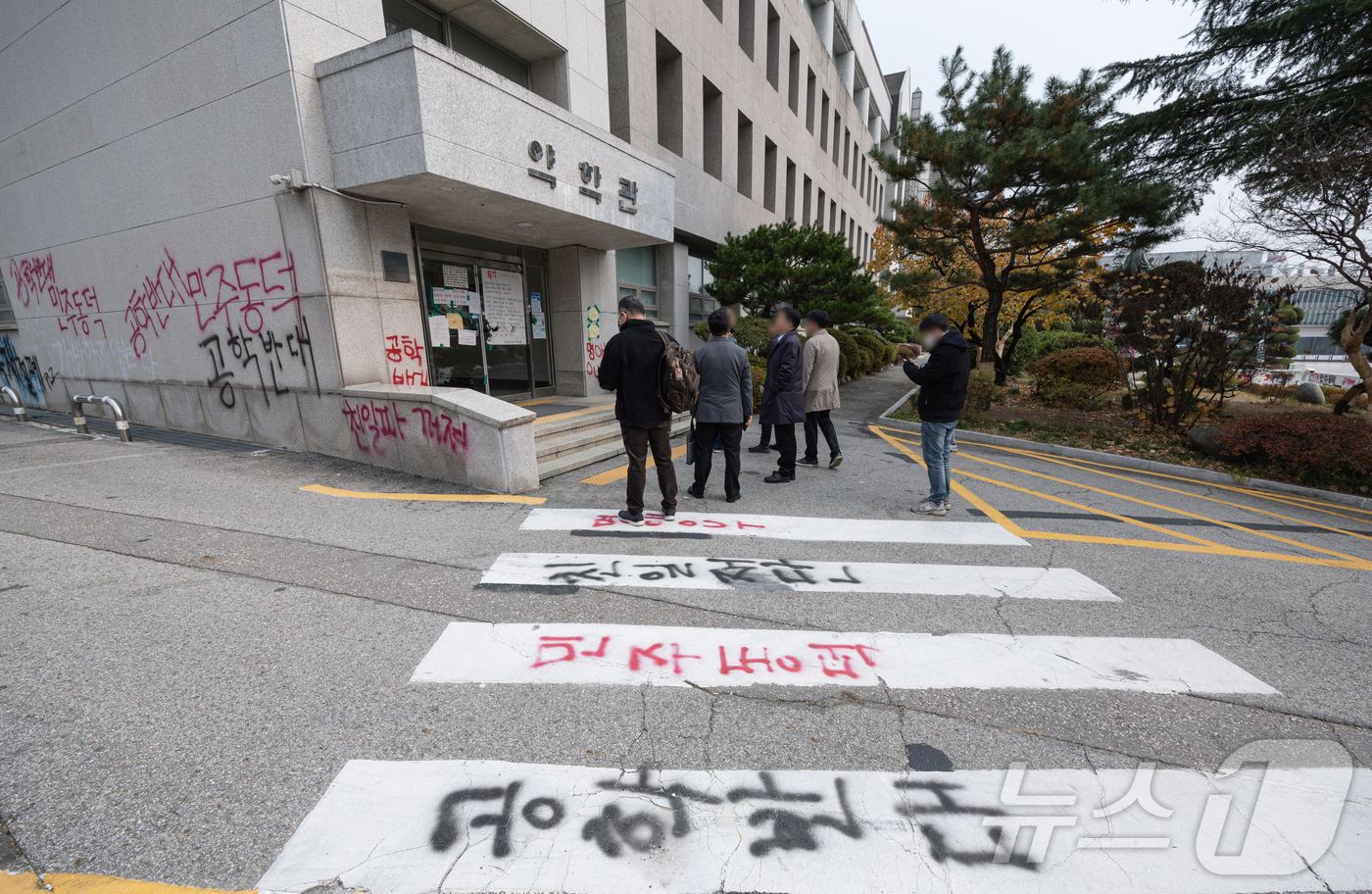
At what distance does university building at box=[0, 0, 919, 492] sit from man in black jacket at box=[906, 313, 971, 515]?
12.8 feet

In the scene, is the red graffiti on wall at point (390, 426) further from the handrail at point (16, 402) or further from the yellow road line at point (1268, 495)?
the yellow road line at point (1268, 495)

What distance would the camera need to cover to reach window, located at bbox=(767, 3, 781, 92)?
17.2 meters

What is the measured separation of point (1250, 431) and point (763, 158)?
14.3 metres

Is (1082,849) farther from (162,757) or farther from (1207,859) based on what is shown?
(162,757)

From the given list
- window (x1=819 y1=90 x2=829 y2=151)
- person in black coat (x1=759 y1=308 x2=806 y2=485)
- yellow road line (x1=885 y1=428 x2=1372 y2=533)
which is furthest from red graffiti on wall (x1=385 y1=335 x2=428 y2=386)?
window (x1=819 y1=90 x2=829 y2=151)

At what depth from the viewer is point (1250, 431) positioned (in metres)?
7.09

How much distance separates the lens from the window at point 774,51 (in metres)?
17.2

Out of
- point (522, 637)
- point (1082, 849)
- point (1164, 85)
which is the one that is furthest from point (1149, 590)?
point (1164, 85)

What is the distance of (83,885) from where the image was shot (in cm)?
156

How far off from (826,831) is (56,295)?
14316mm

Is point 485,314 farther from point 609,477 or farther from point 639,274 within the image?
point 639,274

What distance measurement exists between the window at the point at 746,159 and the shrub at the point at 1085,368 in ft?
30.9

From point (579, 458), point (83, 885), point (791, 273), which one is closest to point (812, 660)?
point (83, 885)

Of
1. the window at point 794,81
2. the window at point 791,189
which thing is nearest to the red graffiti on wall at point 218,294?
the window at point 791,189
